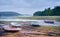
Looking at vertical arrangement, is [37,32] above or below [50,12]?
below

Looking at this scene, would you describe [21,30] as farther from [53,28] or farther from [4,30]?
[53,28]

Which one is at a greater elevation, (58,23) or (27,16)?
(27,16)

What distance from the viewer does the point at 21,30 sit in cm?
144

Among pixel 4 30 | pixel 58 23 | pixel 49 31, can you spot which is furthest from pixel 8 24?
pixel 58 23

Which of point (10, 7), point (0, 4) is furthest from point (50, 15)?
point (0, 4)

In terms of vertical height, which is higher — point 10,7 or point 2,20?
point 10,7

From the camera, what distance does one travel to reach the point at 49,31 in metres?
1.45

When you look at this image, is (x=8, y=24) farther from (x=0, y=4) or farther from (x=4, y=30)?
(x=0, y=4)

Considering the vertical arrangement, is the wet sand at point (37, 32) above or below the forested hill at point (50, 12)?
below

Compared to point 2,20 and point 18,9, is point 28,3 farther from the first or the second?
point 2,20

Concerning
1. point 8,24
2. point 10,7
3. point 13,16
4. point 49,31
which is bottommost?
point 49,31

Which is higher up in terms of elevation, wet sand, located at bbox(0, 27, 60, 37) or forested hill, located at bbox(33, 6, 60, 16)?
forested hill, located at bbox(33, 6, 60, 16)

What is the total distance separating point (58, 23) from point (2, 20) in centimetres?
78

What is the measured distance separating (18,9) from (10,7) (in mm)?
118
